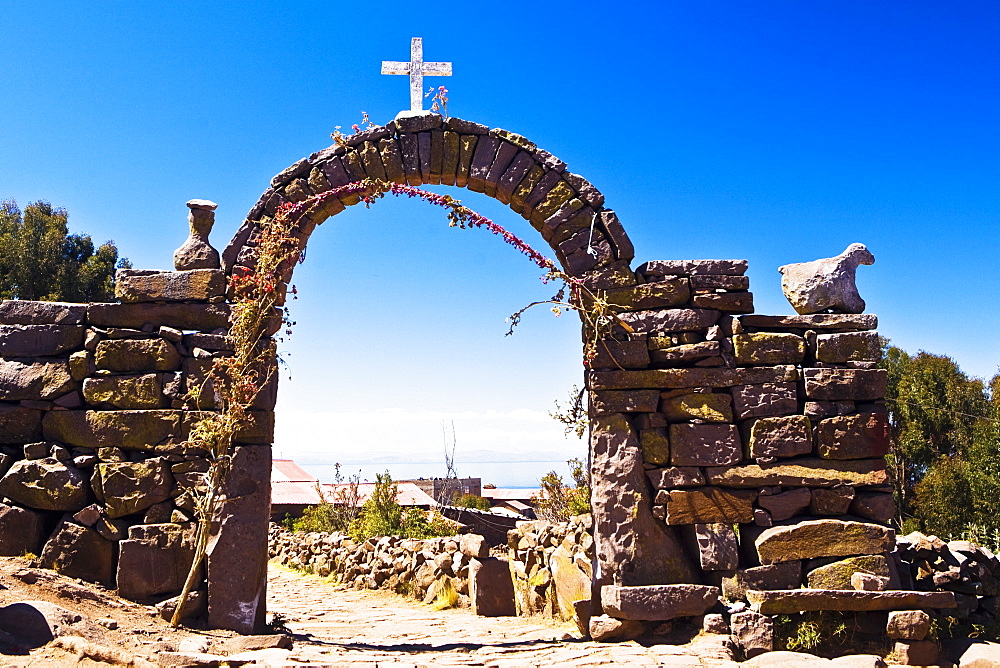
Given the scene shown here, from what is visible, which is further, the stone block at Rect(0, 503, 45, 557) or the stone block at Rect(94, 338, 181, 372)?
the stone block at Rect(94, 338, 181, 372)

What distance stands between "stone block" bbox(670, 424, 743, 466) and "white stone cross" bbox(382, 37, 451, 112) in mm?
3634

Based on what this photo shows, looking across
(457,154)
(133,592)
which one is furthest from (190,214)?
(133,592)

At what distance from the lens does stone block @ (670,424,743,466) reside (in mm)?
6012

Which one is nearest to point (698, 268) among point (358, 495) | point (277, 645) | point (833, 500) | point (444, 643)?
point (833, 500)

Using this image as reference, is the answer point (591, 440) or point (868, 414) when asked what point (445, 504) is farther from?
point (868, 414)

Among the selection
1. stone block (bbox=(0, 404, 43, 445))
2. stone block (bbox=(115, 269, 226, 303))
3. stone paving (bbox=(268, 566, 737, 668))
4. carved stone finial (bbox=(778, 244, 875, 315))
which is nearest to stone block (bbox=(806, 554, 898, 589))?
stone paving (bbox=(268, 566, 737, 668))

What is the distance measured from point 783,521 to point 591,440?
1.63 m

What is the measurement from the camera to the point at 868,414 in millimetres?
6047

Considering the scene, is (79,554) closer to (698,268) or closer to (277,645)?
(277,645)

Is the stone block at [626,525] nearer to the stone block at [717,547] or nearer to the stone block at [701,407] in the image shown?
the stone block at [717,547]

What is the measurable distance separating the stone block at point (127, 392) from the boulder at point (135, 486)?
0.48 meters

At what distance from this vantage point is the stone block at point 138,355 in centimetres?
618

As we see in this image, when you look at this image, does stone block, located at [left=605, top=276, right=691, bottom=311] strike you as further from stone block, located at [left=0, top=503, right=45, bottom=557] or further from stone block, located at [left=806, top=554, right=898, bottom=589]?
stone block, located at [left=0, top=503, right=45, bottom=557]

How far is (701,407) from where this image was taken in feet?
20.0
